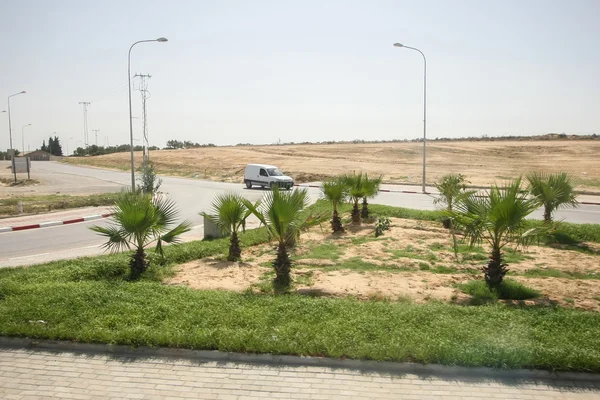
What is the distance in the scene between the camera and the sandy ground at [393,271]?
8305mm

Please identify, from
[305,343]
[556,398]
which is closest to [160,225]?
[305,343]

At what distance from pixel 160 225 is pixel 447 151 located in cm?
6096

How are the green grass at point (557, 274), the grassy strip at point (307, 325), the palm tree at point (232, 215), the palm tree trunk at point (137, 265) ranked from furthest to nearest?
the palm tree at point (232, 215)
the green grass at point (557, 274)
the palm tree trunk at point (137, 265)
the grassy strip at point (307, 325)

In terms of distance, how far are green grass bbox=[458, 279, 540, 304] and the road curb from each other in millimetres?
2637

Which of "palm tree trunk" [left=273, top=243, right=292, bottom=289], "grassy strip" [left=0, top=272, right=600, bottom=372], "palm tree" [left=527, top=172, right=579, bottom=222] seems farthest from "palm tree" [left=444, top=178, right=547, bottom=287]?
"palm tree" [left=527, top=172, right=579, bottom=222]

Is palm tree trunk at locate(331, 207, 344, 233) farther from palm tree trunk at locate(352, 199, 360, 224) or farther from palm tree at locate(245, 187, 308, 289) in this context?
palm tree at locate(245, 187, 308, 289)

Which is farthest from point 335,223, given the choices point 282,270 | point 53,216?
point 53,216

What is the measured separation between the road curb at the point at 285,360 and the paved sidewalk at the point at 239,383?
7cm

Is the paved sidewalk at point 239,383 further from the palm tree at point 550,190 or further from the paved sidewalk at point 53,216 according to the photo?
the paved sidewalk at point 53,216

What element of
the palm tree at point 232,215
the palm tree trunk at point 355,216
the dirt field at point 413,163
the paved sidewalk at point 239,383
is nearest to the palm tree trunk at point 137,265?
the palm tree at point 232,215

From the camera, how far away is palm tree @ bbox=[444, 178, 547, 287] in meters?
8.11

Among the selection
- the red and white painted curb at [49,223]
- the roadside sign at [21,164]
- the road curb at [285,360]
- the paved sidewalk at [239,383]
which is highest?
the roadside sign at [21,164]

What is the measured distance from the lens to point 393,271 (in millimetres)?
9930

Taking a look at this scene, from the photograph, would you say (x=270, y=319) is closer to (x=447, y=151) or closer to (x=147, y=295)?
(x=147, y=295)
